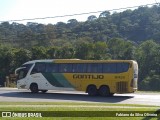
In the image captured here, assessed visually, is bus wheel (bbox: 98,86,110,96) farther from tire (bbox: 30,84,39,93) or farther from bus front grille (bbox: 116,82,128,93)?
tire (bbox: 30,84,39,93)

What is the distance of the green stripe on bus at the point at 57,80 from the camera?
30859 mm

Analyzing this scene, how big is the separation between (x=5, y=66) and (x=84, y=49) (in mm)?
13236

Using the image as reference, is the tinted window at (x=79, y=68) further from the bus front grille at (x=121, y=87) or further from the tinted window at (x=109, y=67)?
the bus front grille at (x=121, y=87)

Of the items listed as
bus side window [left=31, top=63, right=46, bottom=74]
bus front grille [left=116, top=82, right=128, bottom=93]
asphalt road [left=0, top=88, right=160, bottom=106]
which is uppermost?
bus side window [left=31, top=63, right=46, bottom=74]

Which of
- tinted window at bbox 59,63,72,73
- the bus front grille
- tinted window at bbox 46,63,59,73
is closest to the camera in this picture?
the bus front grille

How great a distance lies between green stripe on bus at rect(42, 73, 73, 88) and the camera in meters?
30.9

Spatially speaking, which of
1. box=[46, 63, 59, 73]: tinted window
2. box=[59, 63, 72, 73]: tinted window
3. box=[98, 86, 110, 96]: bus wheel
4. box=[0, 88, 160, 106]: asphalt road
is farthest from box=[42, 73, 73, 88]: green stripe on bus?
box=[98, 86, 110, 96]: bus wheel

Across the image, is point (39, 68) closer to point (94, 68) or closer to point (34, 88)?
point (34, 88)

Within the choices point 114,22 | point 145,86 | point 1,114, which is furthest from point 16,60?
point 1,114

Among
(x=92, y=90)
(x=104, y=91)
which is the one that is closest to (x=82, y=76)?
(x=92, y=90)

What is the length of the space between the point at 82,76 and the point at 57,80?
Result: 231cm

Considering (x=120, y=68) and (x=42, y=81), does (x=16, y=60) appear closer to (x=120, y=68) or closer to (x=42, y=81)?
(x=42, y=81)

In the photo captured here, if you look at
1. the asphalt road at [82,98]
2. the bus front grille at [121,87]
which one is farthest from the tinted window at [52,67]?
the bus front grille at [121,87]

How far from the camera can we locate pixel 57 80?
31156 mm
